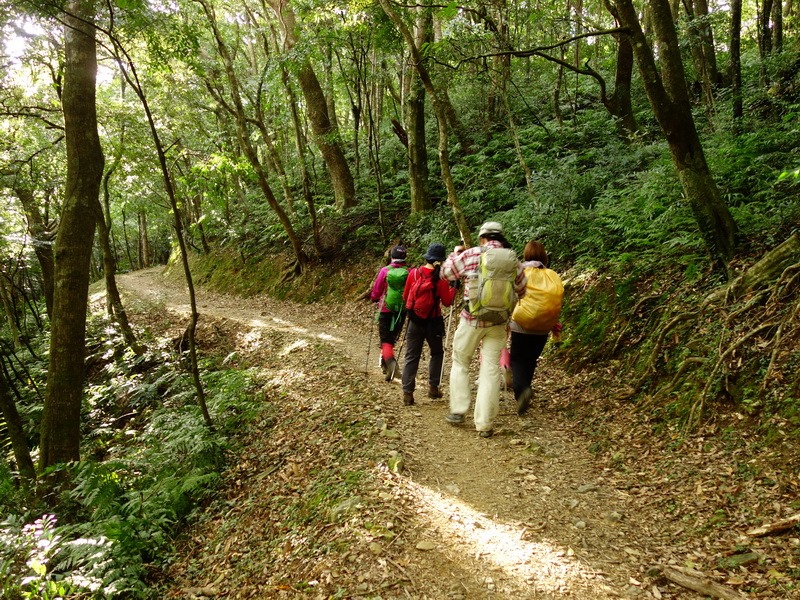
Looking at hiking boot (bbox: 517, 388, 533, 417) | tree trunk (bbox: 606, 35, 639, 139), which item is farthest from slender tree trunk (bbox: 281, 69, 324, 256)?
hiking boot (bbox: 517, 388, 533, 417)

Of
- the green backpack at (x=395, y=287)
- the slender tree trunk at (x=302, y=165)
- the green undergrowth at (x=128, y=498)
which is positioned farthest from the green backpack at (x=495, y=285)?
the slender tree trunk at (x=302, y=165)

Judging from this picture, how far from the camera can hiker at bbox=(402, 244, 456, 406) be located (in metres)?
6.93

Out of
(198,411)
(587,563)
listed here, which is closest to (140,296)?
(198,411)

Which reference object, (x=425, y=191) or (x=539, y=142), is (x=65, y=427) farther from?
(x=539, y=142)

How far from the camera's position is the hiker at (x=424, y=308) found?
693 centimetres

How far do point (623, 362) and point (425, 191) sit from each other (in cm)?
931

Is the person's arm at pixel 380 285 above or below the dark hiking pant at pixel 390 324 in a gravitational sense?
above

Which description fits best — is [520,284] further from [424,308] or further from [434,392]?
[434,392]

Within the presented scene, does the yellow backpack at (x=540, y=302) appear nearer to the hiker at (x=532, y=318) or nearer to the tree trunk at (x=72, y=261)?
the hiker at (x=532, y=318)

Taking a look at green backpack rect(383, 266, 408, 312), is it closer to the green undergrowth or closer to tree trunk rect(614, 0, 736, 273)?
the green undergrowth

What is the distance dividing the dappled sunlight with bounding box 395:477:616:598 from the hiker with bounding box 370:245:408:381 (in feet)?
11.9

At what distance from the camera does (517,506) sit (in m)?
4.65

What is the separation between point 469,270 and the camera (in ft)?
20.2

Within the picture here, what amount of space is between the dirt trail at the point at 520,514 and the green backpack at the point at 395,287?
164 centimetres
